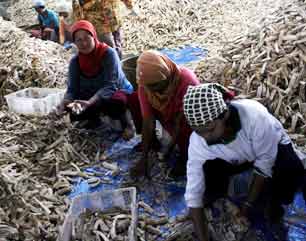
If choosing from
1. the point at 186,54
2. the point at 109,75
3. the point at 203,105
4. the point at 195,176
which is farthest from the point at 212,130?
the point at 186,54

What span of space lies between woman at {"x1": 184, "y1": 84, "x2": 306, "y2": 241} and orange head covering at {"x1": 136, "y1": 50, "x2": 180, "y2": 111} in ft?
2.19

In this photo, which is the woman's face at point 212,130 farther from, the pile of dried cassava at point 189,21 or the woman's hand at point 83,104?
the pile of dried cassava at point 189,21

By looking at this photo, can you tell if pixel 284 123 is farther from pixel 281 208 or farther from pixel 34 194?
pixel 34 194

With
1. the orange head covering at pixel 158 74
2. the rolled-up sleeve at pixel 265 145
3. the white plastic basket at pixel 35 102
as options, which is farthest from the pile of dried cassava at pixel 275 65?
the white plastic basket at pixel 35 102

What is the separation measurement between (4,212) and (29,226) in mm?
178

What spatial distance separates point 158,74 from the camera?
2670 mm

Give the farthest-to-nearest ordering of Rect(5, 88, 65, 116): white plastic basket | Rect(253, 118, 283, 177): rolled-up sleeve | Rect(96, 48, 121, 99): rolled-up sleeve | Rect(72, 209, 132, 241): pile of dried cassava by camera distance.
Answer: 1. Rect(5, 88, 65, 116): white plastic basket
2. Rect(96, 48, 121, 99): rolled-up sleeve
3. Rect(72, 209, 132, 241): pile of dried cassava
4. Rect(253, 118, 283, 177): rolled-up sleeve

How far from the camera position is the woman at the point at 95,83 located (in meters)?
3.66

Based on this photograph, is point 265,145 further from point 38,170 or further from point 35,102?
point 35,102

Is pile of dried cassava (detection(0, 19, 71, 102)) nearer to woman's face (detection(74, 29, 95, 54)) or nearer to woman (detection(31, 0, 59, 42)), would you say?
woman's face (detection(74, 29, 95, 54))

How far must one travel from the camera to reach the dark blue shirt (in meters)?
3.74

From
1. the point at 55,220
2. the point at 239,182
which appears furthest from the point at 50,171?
the point at 239,182

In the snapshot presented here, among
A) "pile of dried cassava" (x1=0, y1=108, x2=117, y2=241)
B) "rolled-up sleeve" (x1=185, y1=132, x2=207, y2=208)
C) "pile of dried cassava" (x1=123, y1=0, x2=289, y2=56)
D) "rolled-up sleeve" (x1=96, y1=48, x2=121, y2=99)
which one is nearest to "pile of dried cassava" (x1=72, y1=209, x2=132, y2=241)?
"pile of dried cassava" (x1=0, y1=108, x2=117, y2=241)

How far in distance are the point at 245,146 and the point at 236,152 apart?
0.06 meters
